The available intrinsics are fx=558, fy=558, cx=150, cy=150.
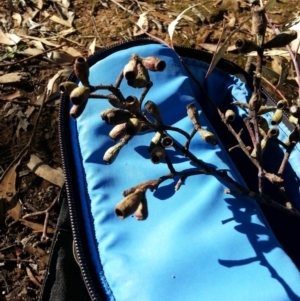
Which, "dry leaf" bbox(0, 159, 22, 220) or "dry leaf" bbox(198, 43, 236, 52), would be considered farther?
"dry leaf" bbox(198, 43, 236, 52)

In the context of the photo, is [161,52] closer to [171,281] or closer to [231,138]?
[231,138]

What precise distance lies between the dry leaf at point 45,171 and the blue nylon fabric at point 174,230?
319 mm

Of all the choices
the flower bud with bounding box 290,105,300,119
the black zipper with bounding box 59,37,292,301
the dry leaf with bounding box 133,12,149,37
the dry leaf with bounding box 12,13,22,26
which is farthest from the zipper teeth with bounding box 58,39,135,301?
the dry leaf with bounding box 12,13,22,26

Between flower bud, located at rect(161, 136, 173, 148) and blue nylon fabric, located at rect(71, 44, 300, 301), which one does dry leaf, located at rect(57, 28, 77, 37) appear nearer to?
blue nylon fabric, located at rect(71, 44, 300, 301)

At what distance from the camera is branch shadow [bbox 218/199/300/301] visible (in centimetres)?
89

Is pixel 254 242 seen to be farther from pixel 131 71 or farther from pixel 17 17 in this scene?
pixel 17 17

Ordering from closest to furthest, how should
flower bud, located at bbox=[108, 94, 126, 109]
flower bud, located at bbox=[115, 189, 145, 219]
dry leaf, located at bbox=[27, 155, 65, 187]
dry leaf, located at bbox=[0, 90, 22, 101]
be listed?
flower bud, located at bbox=[115, 189, 145, 219]
flower bud, located at bbox=[108, 94, 126, 109]
dry leaf, located at bbox=[27, 155, 65, 187]
dry leaf, located at bbox=[0, 90, 22, 101]

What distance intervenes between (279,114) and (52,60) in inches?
38.0

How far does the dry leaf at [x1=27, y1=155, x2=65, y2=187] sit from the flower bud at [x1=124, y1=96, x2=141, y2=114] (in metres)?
0.75

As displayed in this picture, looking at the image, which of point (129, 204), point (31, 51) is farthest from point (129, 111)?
point (31, 51)

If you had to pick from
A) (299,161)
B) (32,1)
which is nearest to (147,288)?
(299,161)

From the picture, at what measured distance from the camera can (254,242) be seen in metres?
0.93

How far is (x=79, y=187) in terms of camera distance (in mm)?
1078

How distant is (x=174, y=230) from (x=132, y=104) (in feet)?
1.02
